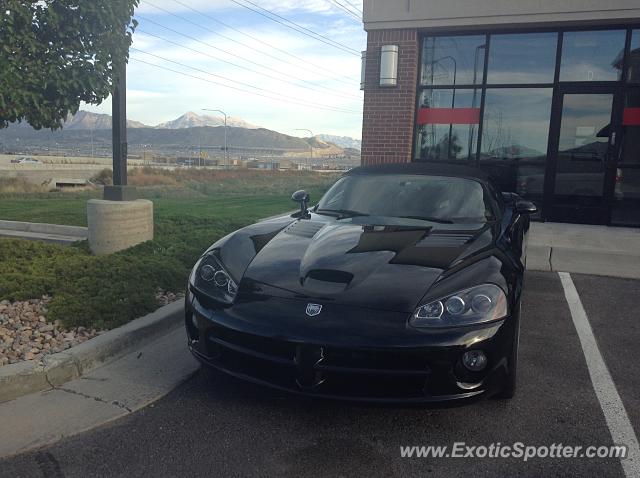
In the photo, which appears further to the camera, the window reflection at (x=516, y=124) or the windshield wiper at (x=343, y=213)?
the window reflection at (x=516, y=124)

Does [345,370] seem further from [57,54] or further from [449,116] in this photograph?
[449,116]

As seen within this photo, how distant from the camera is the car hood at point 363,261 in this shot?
2750mm

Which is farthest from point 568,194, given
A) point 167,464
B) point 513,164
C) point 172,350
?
point 167,464

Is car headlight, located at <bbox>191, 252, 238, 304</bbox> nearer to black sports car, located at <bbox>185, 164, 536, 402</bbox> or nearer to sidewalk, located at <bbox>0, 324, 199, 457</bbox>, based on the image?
black sports car, located at <bbox>185, 164, 536, 402</bbox>

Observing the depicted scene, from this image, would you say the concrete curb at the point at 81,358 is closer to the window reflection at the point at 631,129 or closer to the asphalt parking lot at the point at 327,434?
the asphalt parking lot at the point at 327,434

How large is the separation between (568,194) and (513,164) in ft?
3.43

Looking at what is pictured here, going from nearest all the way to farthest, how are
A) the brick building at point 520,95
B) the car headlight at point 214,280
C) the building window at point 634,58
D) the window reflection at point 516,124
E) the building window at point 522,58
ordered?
1. the car headlight at point 214,280
2. the building window at point 634,58
3. the brick building at point 520,95
4. the building window at point 522,58
5. the window reflection at point 516,124

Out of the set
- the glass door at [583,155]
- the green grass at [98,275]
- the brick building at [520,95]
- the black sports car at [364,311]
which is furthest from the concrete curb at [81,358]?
the glass door at [583,155]

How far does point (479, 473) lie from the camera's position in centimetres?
244

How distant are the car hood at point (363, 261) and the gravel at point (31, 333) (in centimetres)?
151

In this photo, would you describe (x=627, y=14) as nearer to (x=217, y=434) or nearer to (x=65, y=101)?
(x=65, y=101)

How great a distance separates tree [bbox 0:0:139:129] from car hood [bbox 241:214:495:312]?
2531mm

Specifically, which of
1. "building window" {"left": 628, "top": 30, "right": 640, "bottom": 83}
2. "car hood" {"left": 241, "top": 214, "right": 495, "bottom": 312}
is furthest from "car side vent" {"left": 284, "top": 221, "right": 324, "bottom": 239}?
"building window" {"left": 628, "top": 30, "right": 640, "bottom": 83}

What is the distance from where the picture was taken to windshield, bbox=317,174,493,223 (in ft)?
13.1
